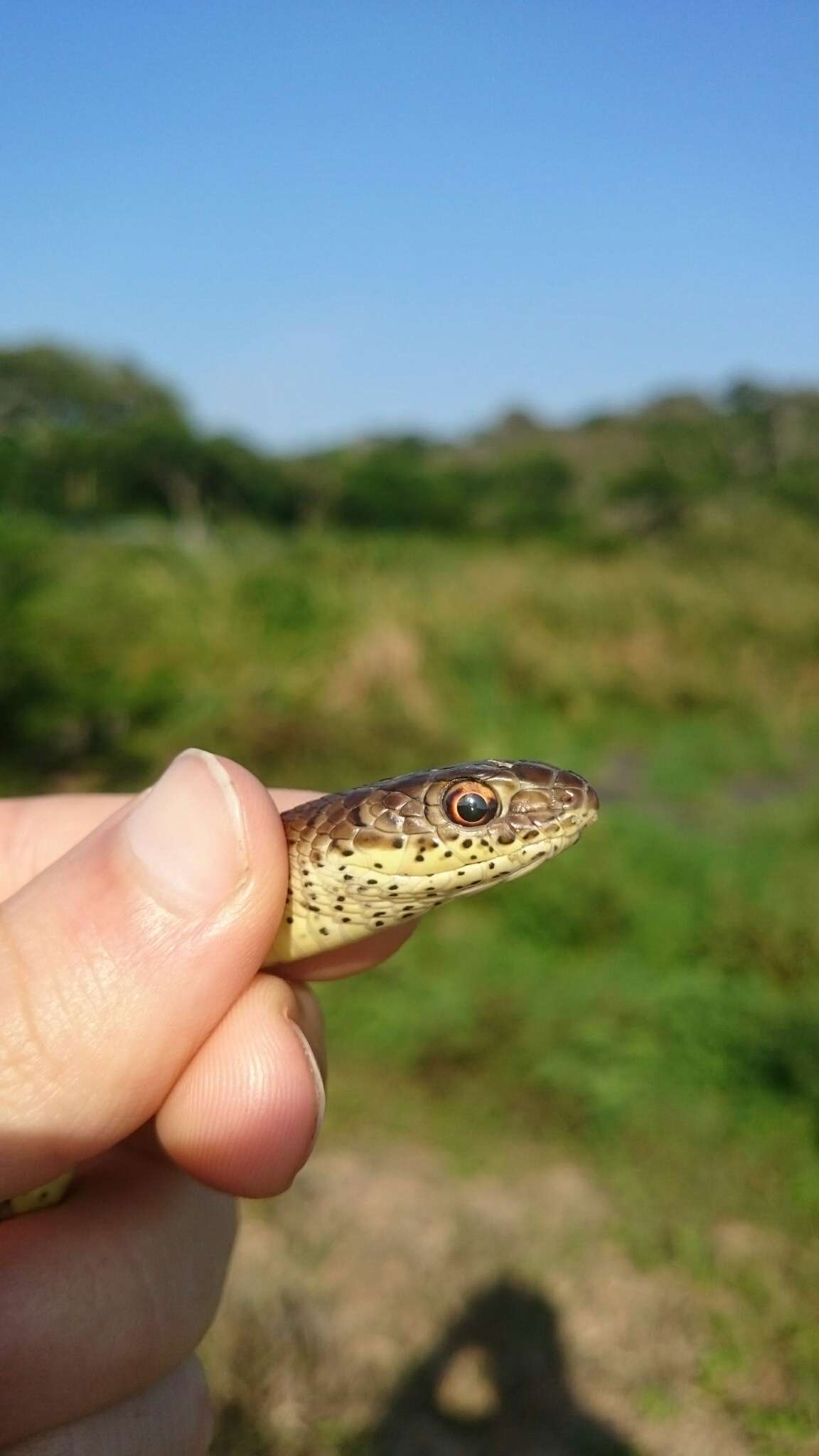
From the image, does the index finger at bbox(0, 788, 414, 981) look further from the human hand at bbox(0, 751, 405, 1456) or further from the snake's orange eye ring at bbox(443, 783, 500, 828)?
the snake's orange eye ring at bbox(443, 783, 500, 828)

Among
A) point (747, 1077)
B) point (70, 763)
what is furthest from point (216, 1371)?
point (70, 763)

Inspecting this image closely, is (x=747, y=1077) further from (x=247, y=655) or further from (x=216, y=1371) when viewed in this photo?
(x=247, y=655)

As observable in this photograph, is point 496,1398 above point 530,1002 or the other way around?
the other way around

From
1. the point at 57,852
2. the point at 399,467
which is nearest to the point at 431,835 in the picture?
the point at 57,852

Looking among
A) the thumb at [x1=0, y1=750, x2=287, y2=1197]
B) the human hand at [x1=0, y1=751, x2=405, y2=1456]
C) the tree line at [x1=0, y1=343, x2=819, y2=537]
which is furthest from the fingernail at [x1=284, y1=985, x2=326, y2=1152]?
the tree line at [x1=0, y1=343, x2=819, y2=537]

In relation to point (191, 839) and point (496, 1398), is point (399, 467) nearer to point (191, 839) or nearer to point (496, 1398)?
point (496, 1398)

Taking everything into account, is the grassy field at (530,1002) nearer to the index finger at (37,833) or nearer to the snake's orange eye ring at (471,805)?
the index finger at (37,833)
